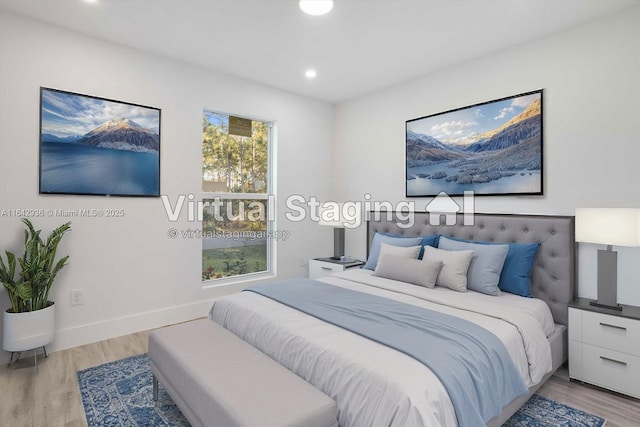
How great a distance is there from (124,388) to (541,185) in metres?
3.54

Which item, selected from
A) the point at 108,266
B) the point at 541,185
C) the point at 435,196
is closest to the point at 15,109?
the point at 108,266

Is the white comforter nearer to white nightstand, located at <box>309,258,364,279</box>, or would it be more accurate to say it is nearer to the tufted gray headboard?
the tufted gray headboard

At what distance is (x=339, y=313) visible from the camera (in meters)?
2.14

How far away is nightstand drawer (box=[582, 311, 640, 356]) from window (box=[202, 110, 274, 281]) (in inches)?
127

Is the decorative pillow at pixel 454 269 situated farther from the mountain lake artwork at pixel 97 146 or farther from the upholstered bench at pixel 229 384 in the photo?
the mountain lake artwork at pixel 97 146

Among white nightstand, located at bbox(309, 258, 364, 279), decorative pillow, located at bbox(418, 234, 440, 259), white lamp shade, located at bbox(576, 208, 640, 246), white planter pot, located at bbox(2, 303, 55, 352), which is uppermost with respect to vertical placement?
white lamp shade, located at bbox(576, 208, 640, 246)

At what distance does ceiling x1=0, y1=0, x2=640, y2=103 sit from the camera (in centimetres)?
251

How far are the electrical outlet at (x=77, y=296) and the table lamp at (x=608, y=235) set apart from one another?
13.1ft

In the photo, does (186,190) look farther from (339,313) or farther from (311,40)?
(339,313)

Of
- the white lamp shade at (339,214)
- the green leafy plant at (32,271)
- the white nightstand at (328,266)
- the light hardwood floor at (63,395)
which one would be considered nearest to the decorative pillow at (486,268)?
the light hardwood floor at (63,395)

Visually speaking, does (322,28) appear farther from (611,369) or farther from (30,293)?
(611,369)

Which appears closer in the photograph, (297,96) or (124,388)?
(124,388)

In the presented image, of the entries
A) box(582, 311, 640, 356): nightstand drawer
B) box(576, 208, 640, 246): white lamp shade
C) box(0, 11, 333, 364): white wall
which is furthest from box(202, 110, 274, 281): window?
box(582, 311, 640, 356): nightstand drawer

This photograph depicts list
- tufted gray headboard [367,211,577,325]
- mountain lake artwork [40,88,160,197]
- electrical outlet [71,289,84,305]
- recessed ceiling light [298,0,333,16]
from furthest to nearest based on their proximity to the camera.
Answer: electrical outlet [71,289,84,305]
mountain lake artwork [40,88,160,197]
tufted gray headboard [367,211,577,325]
recessed ceiling light [298,0,333,16]
